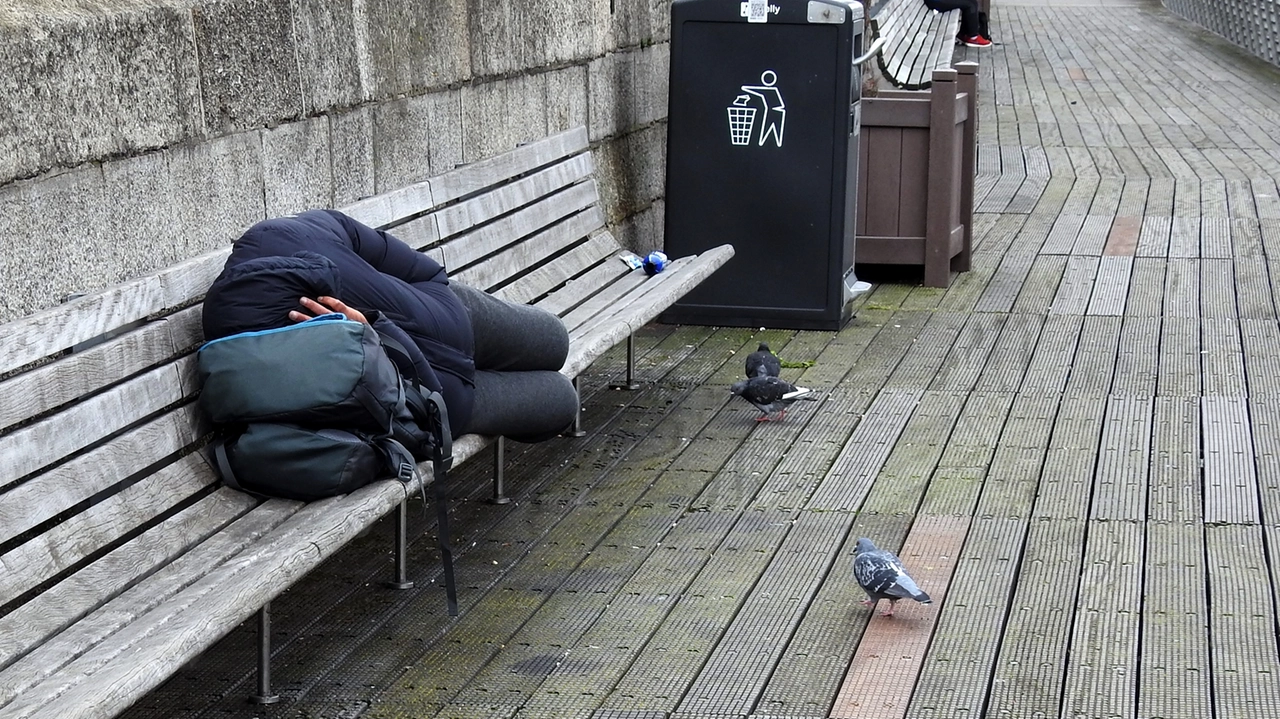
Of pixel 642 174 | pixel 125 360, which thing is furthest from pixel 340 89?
pixel 642 174

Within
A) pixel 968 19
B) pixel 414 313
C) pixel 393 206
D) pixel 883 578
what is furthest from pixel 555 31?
pixel 968 19

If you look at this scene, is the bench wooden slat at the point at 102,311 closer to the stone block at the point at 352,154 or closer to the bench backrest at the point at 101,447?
the bench backrest at the point at 101,447

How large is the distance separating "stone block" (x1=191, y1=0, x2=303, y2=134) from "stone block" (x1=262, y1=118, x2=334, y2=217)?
0.19 feet

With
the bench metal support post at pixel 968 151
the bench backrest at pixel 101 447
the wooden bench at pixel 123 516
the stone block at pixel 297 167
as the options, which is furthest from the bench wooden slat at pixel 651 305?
the bench metal support post at pixel 968 151

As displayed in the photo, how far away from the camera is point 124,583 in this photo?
3.32 m

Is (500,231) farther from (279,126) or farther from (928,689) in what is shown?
(928,689)

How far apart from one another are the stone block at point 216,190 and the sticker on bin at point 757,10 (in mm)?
3048

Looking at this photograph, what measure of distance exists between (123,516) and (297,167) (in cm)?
165

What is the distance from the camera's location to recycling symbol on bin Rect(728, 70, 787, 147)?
709 centimetres

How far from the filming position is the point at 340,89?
507cm

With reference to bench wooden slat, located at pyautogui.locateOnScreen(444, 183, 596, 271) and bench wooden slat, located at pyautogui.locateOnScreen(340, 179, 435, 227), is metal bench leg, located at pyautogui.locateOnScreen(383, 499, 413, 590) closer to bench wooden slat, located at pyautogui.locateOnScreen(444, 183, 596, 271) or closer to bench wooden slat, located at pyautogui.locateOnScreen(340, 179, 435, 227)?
bench wooden slat, located at pyautogui.locateOnScreen(340, 179, 435, 227)

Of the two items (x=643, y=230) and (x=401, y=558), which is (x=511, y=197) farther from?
(x=643, y=230)

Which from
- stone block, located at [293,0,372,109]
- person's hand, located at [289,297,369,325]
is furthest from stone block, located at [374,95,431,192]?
person's hand, located at [289,297,369,325]

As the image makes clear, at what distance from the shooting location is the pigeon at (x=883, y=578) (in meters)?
3.96
